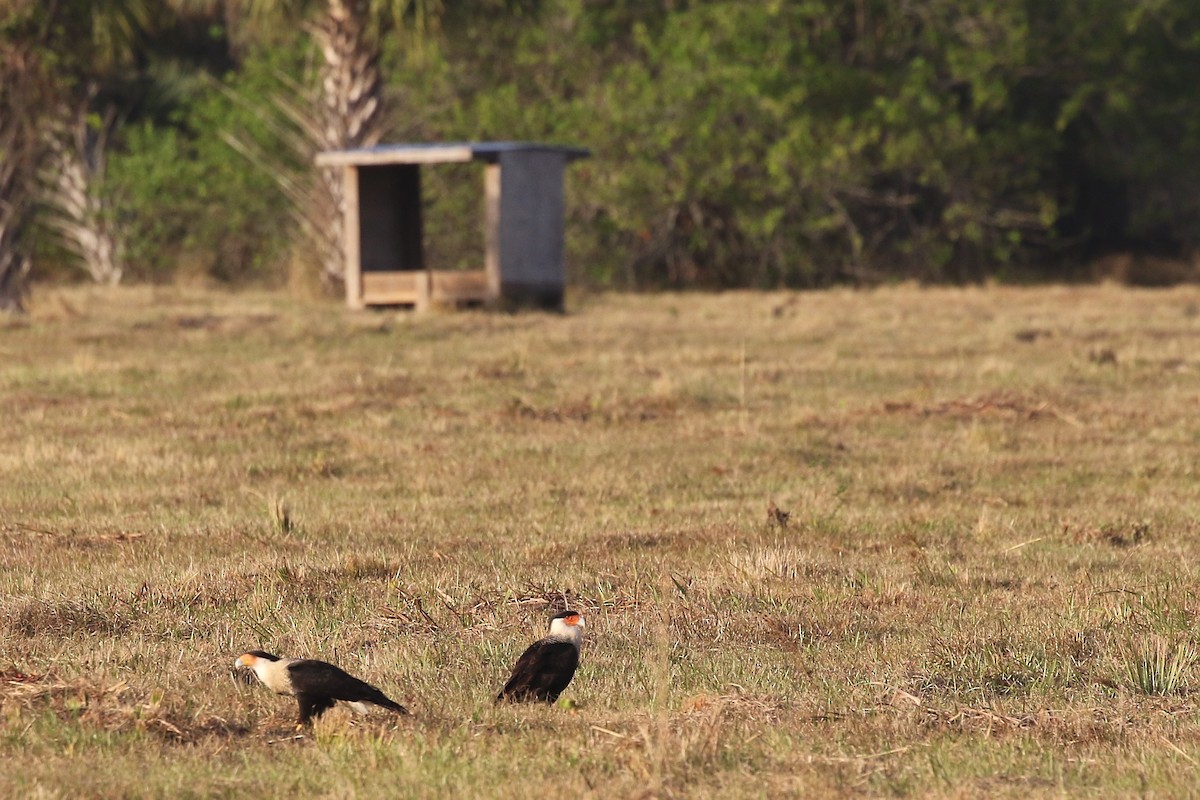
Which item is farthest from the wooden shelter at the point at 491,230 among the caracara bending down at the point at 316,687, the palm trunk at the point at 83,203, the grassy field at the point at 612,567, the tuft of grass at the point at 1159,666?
the caracara bending down at the point at 316,687

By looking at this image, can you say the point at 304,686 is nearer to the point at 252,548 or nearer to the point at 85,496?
the point at 252,548

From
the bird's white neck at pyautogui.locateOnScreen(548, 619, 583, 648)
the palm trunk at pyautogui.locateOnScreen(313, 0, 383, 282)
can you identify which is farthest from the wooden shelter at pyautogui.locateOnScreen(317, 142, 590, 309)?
the bird's white neck at pyautogui.locateOnScreen(548, 619, 583, 648)

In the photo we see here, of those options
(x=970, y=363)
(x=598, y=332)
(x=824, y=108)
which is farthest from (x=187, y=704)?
(x=824, y=108)

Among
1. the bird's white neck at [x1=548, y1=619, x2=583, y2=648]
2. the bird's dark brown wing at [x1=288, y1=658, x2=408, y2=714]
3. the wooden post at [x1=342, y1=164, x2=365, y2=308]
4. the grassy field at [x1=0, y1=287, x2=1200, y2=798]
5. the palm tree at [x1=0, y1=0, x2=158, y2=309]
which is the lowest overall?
the grassy field at [x1=0, y1=287, x2=1200, y2=798]

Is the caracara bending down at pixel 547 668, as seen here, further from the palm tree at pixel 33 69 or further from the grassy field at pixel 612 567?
the palm tree at pixel 33 69

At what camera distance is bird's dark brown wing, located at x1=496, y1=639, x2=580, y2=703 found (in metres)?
5.45

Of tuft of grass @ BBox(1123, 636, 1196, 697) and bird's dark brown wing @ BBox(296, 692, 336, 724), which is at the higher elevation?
bird's dark brown wing @ BBox(296, 692, 336, 724)

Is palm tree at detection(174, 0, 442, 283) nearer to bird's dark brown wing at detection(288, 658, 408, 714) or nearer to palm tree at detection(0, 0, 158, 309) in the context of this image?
palm tree at detection(0, 0, 158, 309)

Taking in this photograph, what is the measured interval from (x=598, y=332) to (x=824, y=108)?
11717 millimetres

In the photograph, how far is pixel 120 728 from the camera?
5.26 m

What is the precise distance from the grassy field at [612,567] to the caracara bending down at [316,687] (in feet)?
0.29

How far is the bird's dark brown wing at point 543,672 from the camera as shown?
545 centimetres

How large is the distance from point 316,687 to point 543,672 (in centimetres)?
70

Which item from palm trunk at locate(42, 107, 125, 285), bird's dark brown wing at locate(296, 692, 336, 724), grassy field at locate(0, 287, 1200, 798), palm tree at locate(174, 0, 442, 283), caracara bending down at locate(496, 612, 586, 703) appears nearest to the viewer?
grassy field at locate(0, 287, 1200, 798)
